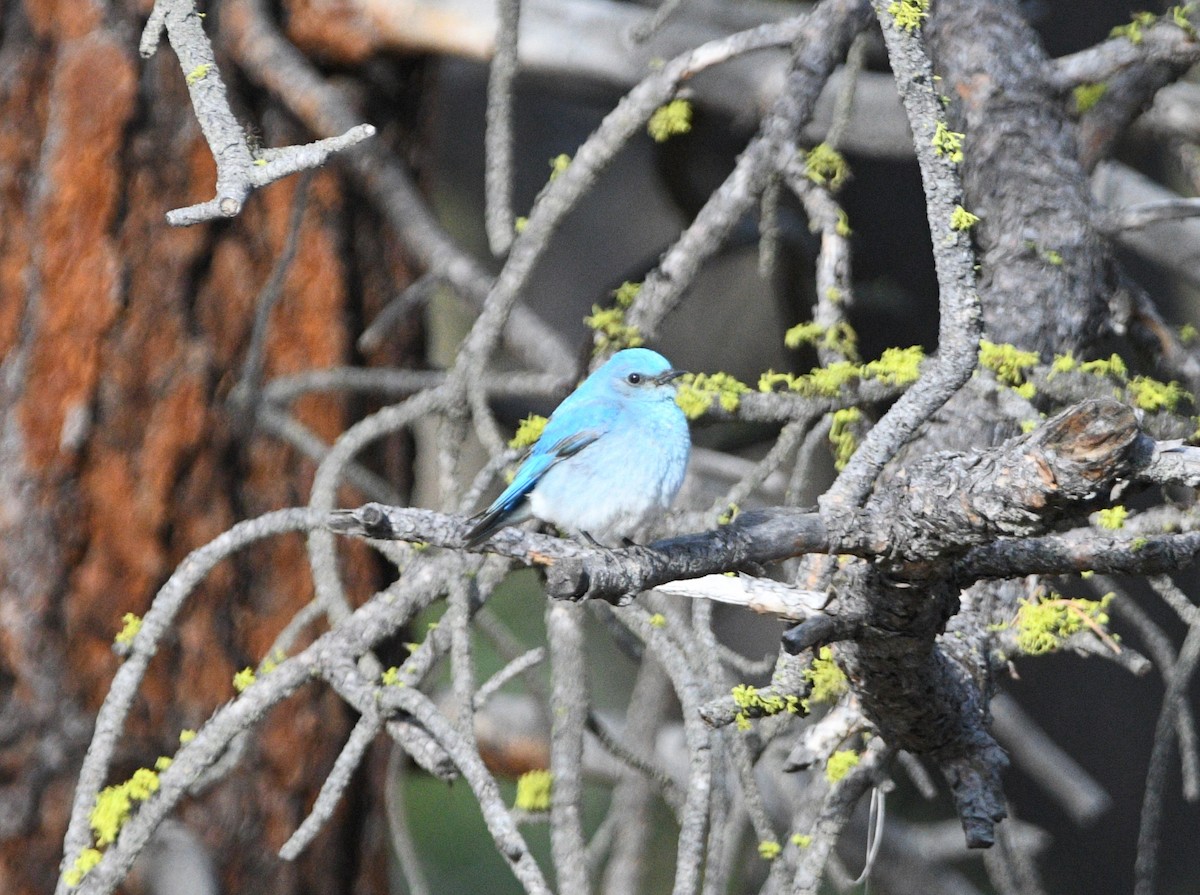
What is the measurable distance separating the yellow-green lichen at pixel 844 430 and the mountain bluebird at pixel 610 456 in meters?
0.27

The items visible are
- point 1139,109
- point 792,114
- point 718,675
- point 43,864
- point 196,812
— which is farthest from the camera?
point 196,812

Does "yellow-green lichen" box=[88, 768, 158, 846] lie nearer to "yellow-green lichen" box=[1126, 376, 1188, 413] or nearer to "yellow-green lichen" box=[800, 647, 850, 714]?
"yellow-green lichen" box=[800, 647, 850, 714]

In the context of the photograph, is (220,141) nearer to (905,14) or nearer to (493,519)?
(493,519)

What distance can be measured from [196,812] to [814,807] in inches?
64.4

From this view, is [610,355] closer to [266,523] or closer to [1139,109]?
[266,523]

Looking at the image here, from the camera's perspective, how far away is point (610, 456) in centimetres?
227

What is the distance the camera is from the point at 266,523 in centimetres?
207

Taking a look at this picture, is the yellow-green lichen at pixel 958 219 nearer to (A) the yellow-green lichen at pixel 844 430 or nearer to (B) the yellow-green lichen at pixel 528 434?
(A) the yellow-green lichen at pixel 844 430

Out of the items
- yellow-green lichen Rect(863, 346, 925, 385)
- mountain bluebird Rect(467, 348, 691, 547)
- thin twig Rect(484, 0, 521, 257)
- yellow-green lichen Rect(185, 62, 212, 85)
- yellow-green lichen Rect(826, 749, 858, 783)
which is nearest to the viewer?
yellow-green lichen Rect(185, 62, 212, 85)

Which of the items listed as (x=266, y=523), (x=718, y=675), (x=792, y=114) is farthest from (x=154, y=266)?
(x=718, y=675)

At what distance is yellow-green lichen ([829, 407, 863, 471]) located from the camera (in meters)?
2.16

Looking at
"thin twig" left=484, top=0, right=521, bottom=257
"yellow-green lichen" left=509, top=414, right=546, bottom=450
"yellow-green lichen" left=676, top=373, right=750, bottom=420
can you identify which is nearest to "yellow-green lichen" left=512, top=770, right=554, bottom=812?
"yellow-green lichen" left=509, top=414, right=546, bottom=450

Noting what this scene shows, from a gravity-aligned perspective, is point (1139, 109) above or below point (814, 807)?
above

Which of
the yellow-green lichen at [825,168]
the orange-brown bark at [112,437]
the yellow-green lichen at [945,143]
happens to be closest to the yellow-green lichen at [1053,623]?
the yellow-green lichen at [945,143]
